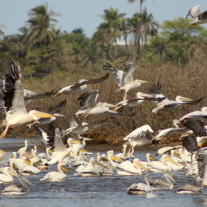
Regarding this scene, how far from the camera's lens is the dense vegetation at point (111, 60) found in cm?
2408

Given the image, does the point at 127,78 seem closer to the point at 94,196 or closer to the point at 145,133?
the point at 145,133

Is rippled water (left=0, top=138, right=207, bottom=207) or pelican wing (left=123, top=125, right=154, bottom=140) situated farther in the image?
pelican wing (left=123, top=125, right=154, bottom=140)

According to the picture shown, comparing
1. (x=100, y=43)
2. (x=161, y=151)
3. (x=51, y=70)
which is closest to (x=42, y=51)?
(x=51, y=70)

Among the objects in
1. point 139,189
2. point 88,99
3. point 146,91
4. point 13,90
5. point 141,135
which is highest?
point 13,90

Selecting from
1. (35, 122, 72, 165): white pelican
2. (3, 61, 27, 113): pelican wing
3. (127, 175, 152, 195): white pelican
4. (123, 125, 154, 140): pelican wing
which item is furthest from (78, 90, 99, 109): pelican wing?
(3, 61, 27, 113): pelican wing

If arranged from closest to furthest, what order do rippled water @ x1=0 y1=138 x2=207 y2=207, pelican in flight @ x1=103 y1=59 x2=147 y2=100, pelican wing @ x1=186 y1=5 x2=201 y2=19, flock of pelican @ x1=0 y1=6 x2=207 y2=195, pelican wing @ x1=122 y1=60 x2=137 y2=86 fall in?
pelican wing @ x1=186 y1=5 x2=201 y2=19 → flock of pelican @ x1=0 y1=6 x2=207 y2=195 → rippled water @ x1=0 y1=138 x2=207 y2=207 → pelican wing @ x1=122 y1=60 x2=137 y2=86 → pelican in flight @ x1=103 y1=59 x2=147 y2=100

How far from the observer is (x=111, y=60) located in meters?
56.9

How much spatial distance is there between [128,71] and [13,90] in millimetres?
7129

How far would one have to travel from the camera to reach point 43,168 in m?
16.8

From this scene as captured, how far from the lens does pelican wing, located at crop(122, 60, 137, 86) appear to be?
16750 millimetres

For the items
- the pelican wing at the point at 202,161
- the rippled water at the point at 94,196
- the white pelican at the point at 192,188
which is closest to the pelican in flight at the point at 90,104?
the rippled water at the point at 94,196

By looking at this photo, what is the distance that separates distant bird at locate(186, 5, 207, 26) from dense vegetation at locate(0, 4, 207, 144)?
36.8 feet

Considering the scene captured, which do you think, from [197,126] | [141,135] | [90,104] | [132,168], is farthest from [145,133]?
[197,126]

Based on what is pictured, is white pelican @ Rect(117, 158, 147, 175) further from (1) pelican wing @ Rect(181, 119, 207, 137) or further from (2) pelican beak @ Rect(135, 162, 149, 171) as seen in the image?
(1) pelican wing @ Rect(181, 119, 207, 137)
